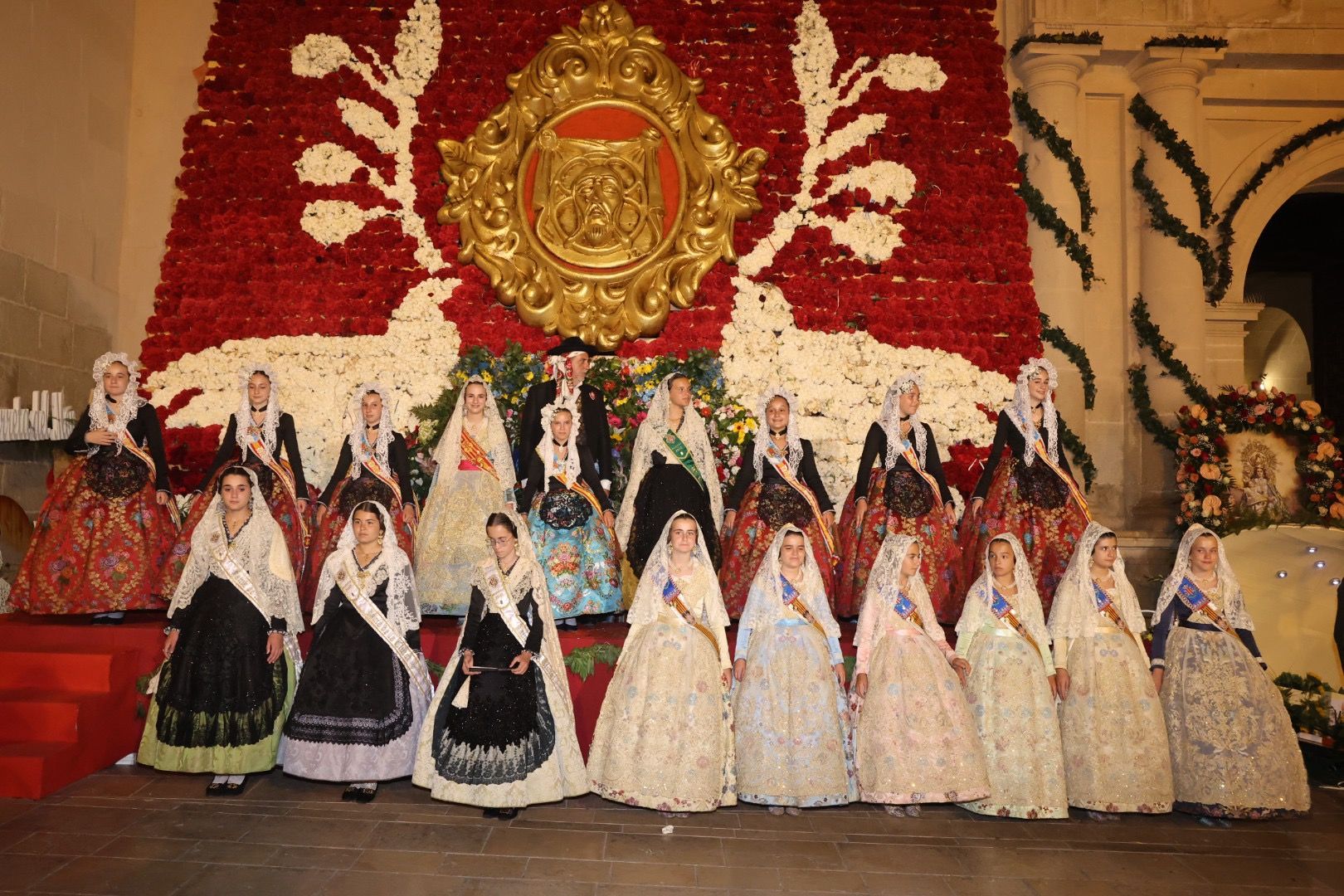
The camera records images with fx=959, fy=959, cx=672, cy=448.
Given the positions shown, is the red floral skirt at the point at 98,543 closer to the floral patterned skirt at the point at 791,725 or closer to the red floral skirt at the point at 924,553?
the floral patterned skirt at the point at 791,725

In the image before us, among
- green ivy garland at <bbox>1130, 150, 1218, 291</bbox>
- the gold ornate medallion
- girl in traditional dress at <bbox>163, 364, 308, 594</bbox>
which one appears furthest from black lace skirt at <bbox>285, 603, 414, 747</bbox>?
green ivy garland at <bbox>1130, 150, 1218, 291</bbox>

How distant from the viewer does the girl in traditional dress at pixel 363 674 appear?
473 centimetres

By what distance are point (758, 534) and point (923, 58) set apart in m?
4.93

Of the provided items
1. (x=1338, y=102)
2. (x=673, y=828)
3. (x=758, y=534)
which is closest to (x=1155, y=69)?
(x=1338, y=102)

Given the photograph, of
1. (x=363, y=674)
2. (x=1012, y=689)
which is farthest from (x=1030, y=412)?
(x=363, y=674)

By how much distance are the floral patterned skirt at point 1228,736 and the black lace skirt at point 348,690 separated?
3.99 m

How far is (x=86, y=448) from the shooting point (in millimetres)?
5836

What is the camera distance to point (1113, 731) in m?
4.86

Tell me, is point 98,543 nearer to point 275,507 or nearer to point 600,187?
point 275,507

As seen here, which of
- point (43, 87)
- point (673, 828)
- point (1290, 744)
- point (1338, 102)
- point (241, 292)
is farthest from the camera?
point (1338, 102)

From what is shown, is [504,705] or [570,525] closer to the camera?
[504,705]

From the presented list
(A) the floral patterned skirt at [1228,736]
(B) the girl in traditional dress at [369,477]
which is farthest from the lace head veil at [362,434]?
(A) the floral patterned skirt at [1228,736]

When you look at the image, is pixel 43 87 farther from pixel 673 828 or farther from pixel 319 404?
pixel 673 828

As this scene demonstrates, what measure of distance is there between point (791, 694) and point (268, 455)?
142 inches
